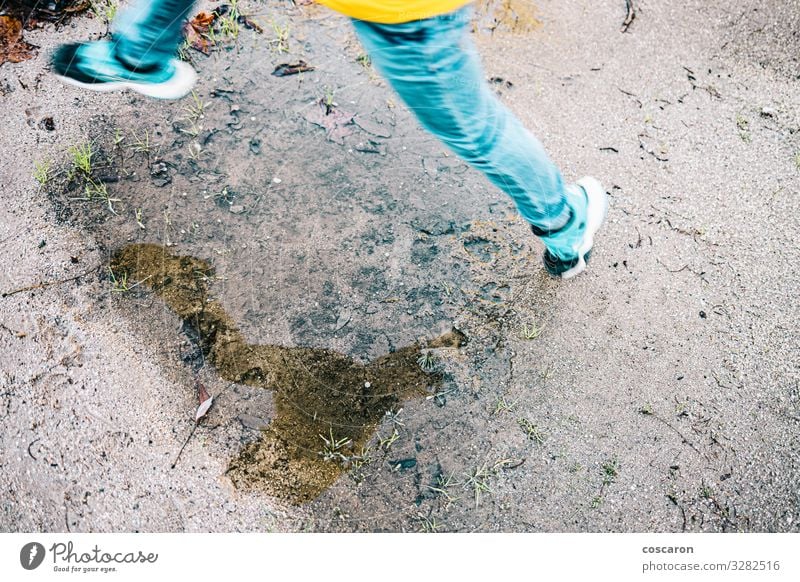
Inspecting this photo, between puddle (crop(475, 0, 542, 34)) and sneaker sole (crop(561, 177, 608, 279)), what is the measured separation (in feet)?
3.19

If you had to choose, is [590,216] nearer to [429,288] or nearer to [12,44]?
[429,288]

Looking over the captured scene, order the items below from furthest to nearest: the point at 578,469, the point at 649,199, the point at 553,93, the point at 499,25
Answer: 1. the point at 499,25
2. the point at 553,93
3. the point at 649,199
4. the point at 578,469

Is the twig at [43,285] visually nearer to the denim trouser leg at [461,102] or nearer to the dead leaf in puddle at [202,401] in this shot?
the dead leaf in puddle at [202,401]

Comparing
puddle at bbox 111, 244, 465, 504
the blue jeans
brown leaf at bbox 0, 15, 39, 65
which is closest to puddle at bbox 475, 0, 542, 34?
the blue jeans

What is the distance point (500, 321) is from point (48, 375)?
1.39 meters

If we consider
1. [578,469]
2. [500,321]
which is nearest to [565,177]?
[500,321]

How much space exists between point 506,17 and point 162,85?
4.97 feet

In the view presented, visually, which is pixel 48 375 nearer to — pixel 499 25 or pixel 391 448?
pixel 391 448

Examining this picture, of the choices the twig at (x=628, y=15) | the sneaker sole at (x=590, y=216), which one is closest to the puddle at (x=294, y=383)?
the sneaker sole at (x=590, y=216)

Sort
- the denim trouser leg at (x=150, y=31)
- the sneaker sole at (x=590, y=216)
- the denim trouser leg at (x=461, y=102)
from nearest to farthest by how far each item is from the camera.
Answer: the denim trouser leg at (x=461, y=102)
the denim trouser leg at (x=150, y=31)
the sneaker sole at (x=590, y=216)

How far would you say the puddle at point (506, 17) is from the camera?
9.00 ft

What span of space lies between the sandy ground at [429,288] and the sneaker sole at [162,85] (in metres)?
0.11

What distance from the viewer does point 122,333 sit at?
6.38 ft
